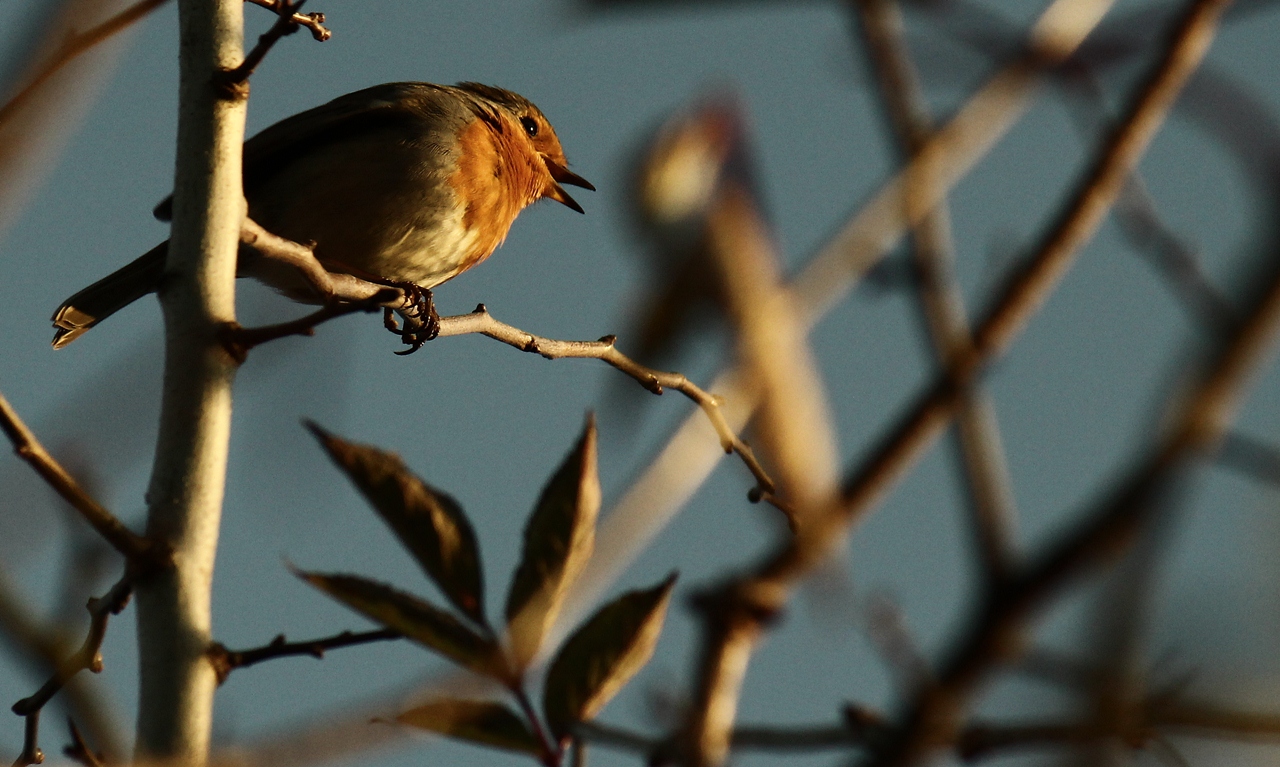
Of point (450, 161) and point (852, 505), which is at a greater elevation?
point (450, 161)

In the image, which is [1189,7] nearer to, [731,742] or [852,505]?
[852,505]

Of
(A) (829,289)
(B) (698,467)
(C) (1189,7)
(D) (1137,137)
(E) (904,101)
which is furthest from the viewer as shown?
(B) (698,467)

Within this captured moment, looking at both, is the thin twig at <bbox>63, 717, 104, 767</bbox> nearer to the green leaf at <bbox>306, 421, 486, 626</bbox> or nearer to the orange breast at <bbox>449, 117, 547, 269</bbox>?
the green leaf at <bbox>306, 421, 486, 626</bbox>

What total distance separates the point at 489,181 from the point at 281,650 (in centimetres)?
378

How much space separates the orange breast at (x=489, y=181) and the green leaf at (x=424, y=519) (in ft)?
12.6

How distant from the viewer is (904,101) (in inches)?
55.1

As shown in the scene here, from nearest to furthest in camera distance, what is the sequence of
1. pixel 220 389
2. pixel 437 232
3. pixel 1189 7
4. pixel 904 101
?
pixel 1189 7 < pixel 904 101 < pixel 220 389 < pixel 437 232

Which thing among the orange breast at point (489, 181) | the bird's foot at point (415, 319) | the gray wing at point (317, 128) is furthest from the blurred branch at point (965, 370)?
the gray wing at point (317, 128)

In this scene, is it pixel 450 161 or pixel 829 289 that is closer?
pixel 829 289

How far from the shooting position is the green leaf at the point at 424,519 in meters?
1.59

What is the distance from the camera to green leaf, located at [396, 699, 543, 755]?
1.44 meters

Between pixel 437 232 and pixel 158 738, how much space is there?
145 inches

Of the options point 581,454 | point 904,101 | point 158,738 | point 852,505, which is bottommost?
point 158,738

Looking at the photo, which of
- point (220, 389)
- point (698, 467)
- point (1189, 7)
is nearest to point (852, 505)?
point (1189, 7)
